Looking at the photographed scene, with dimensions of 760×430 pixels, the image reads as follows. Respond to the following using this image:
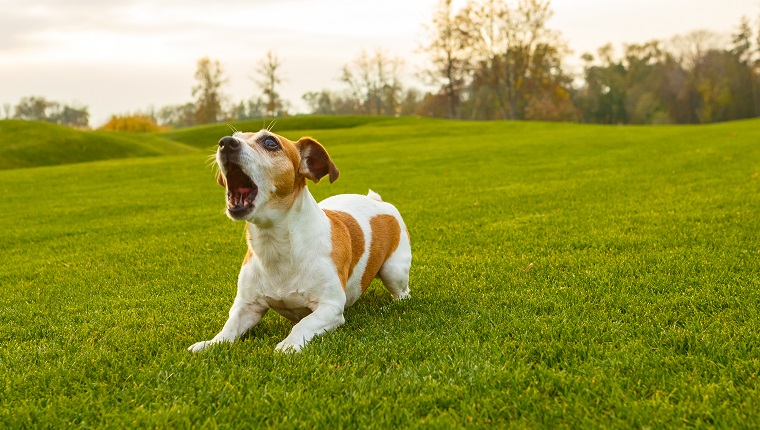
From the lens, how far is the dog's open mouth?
3734 mm

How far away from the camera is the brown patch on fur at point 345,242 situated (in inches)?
165

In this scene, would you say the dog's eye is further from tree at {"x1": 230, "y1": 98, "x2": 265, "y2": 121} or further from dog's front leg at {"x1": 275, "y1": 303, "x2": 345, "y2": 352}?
tree at {"x1": 230, "y1": 98, "x2": 265, "y2": 121}

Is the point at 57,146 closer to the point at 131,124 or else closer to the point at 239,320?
the point at 131,124

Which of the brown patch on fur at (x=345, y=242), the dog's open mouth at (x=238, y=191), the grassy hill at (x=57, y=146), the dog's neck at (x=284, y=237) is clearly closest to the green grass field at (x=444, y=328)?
the brown patch on fur at (x=345, y=242)

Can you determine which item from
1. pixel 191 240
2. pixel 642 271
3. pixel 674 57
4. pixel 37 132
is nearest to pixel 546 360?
pixel 642 271

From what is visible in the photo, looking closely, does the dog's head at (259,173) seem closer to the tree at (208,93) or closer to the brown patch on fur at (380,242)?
the brown patch on fur at (380,242)

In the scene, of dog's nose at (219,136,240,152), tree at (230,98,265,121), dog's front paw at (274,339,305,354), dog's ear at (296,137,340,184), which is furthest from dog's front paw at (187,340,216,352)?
tree at (230,98,265,121)

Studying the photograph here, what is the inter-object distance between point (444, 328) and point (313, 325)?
2.76ft

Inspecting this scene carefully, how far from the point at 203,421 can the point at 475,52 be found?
2429 inches

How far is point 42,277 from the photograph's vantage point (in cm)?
629

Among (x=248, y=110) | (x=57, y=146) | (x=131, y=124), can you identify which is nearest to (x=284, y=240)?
(x=57, y=146)

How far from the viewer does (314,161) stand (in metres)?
4.32

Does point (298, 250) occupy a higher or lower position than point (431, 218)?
higher

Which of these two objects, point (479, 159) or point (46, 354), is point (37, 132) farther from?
point (46, 354)
